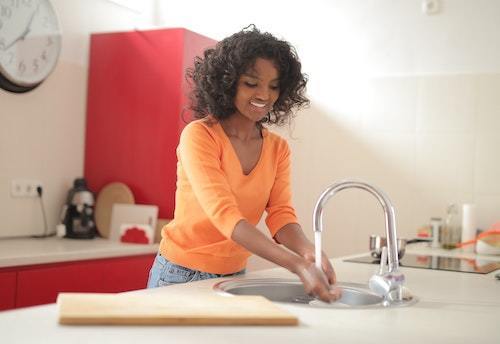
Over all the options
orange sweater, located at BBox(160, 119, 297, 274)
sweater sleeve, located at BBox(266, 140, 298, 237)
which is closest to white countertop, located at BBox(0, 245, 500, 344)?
orange sweater, located at BBox(160, 119, 297, 274)

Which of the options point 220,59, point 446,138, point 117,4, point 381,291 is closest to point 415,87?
point 446,138

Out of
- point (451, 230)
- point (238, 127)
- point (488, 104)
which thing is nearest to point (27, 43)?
point (238, 127)

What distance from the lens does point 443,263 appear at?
7.44 ft

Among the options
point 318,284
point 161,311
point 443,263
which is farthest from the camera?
point 443,263

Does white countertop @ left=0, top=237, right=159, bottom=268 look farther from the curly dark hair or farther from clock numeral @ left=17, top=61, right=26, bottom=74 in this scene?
the curly dark hair

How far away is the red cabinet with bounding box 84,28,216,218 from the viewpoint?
3.40 m

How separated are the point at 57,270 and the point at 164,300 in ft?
5.22

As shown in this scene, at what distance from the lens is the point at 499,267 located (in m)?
2.24

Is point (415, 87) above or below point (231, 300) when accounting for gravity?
above

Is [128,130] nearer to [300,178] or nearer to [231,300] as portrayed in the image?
[300,178]

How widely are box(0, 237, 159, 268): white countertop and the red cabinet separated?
1.20ft

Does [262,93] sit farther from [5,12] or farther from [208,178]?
[5,12]

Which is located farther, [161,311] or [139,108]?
[139,108]

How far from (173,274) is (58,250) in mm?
1145
